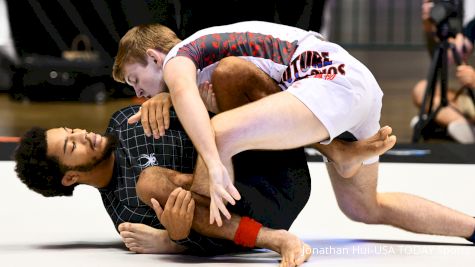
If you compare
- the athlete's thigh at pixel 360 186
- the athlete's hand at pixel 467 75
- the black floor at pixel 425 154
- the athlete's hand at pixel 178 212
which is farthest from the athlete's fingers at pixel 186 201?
the athlete's hand at pixel 467 75

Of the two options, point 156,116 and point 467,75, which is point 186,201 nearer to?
point 156,116

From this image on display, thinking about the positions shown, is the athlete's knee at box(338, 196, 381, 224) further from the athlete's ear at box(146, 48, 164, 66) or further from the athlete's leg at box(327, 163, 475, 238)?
the athlete's ear at box(146, 48, 164, 66)

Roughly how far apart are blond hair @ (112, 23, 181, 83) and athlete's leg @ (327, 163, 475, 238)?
1.85ft

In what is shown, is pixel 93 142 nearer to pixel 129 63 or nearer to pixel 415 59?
pixel 129 63

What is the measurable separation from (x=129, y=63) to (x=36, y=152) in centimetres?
32

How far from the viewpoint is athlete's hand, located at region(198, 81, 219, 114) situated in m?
2.13

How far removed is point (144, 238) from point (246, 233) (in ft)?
0.82

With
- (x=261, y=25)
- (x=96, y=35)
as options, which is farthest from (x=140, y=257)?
(x=96, y=35)

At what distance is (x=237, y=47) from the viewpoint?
6.89 ft

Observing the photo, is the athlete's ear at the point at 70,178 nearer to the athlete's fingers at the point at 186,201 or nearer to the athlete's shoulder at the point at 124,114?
the athlete's shoulder at the point at 124,114

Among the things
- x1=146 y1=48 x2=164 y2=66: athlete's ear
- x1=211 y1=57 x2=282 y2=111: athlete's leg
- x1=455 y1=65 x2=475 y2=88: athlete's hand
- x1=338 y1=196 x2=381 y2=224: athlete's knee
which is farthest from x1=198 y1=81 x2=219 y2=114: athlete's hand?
x1=455 y1=65 x2=475 y2=88: athlete's hand

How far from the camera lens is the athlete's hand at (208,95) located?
213 centimetres

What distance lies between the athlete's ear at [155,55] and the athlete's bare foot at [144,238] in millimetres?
400

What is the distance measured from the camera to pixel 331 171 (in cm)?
243
